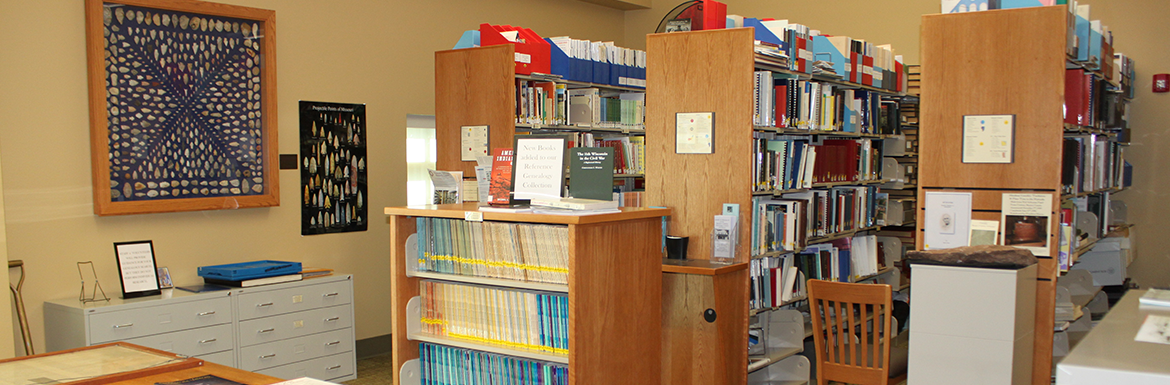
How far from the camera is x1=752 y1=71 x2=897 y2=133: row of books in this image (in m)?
4.52

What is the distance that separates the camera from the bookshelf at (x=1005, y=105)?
13.1ft

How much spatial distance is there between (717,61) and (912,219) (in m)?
3.10

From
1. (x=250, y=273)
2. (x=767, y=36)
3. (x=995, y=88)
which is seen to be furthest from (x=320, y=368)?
(x=995, y=88)

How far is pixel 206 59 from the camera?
17.1 ft

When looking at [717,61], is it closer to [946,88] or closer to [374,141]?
[946,88]

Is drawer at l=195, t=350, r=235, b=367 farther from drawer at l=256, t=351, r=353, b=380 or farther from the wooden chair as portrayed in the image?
the wooden chair

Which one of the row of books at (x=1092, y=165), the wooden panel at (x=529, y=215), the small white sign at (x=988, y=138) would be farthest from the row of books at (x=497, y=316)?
the row of books at (x=1092, y=165)

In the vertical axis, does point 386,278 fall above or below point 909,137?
below

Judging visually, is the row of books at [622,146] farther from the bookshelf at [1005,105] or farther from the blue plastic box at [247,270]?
the bookshelf at [1005,105]

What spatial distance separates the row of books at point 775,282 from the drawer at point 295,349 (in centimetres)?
279

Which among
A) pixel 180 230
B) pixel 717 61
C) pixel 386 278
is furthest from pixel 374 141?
pixel 717 61

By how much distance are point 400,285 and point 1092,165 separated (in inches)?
192

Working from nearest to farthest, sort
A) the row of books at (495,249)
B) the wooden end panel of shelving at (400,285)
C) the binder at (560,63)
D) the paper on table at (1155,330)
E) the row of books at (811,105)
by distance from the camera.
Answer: the paper on table at (1155,330) → the row of books at (495,249) → the wooden end panel of shelving at (400,285) → the row of books at (811,105) → the binder at (560,63)

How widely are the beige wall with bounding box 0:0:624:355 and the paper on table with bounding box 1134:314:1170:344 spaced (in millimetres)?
4706
